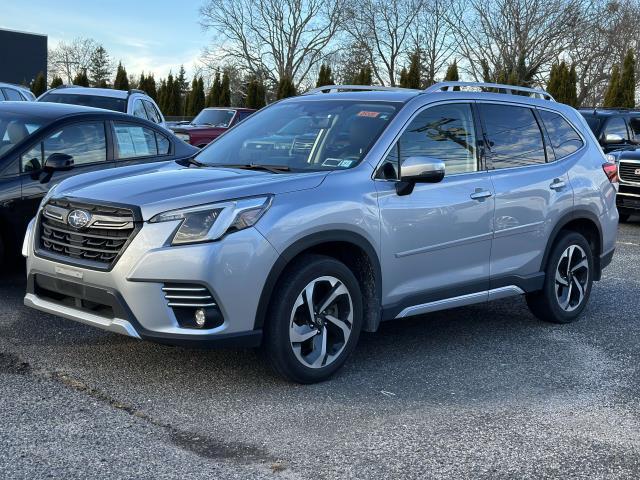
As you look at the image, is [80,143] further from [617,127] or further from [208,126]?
[208,126]

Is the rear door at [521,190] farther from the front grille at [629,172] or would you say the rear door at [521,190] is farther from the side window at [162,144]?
the front grille at [629,172]

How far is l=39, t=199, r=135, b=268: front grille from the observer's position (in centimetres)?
477

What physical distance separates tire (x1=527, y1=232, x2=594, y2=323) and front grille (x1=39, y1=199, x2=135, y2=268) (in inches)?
136

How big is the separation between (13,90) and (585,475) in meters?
12.2

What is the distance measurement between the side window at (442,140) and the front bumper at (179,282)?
4.08 feet

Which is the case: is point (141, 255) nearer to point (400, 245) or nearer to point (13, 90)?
point (400, 245)

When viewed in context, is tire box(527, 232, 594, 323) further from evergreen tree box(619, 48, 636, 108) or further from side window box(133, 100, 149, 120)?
evergreen tree box(619, 48, 636, 108)

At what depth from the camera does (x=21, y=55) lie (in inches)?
2537

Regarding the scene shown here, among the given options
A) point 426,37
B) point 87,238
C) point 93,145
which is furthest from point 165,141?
point 426,37

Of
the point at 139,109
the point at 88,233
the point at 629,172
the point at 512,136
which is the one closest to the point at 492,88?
the point at 512,136

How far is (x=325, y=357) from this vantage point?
5152mm

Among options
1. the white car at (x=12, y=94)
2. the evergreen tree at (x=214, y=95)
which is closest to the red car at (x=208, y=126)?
the white car at (x=12, y=94)

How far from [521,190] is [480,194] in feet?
1.66

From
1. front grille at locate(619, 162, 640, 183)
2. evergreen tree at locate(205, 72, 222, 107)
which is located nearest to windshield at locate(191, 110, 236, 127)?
front grille at locate(619, 162, 640, 183)
